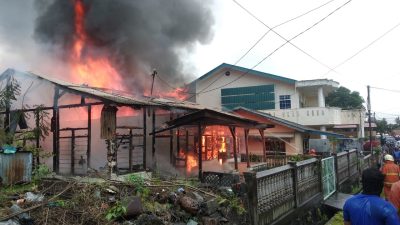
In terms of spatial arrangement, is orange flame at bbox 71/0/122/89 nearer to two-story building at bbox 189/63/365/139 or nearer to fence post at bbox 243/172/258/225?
two-story building at bbox 189/63/365/139

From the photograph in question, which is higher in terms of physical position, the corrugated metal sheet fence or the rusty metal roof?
the rusty metal roof

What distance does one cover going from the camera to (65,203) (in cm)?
684

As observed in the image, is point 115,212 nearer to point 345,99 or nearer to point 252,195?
point 252,195

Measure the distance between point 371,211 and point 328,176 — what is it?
8225 mm

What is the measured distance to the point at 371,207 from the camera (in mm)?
3885

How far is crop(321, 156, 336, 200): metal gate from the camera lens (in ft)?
36.8

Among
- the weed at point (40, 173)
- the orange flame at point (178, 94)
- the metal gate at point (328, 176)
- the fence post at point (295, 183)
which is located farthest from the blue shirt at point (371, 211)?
the orange flame at point (178, 94)

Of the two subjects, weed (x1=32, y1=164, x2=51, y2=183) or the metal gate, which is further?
the metal gate

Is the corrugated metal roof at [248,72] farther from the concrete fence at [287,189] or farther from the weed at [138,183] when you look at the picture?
the weed at [138,183]

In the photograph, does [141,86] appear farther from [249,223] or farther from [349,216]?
[349,216]

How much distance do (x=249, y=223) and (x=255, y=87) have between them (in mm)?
23111

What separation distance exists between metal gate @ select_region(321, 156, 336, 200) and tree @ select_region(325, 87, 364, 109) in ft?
106

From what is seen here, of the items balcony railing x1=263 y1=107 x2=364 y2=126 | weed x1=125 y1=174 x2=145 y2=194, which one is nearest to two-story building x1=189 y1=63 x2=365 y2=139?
balcony railing x1=263 y1=107 x2=364 y2=126

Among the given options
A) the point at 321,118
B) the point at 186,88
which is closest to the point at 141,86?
the point at 186,88
